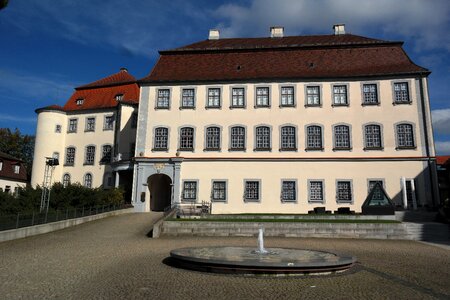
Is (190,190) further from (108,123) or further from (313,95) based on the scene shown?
(108,123)

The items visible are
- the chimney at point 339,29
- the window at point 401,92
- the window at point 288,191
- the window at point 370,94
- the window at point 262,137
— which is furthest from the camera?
the chimney at point 339,29

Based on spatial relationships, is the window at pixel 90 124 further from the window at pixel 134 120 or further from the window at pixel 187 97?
the window at pixel 187 97

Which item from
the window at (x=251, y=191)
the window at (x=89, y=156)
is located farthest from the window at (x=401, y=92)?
the window at (x=89, y=156)

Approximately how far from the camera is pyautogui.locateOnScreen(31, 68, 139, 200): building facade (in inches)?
1394

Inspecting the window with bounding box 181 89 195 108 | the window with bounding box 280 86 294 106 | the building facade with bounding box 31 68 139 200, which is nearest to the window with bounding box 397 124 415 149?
→ the window with bounding box 280 86 294 106

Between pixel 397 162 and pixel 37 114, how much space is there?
1315 inches

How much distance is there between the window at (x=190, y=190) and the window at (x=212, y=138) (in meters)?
2.95

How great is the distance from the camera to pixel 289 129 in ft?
93.2

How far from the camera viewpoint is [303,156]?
90.8ft

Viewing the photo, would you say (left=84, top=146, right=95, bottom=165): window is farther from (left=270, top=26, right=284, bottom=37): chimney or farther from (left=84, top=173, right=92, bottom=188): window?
(left=270, top=26, right=284, bottom=37): chimney

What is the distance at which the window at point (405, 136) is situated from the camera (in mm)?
27094

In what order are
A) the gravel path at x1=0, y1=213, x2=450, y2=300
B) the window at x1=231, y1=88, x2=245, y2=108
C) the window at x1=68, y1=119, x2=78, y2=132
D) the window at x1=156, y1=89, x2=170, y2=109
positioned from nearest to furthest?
the gravel path at x1=0, y1=213, x2=450, y2=300 < the window at x1=231, y1=88, x2=245, y2=108 < the window at x1=156, y1=89, x2=170, y2=109 < the window at x1=68, y1=119, x2=78, y2=132

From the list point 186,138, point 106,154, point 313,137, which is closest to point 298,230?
point 313,137

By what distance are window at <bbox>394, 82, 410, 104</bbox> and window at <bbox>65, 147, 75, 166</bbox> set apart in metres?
29.4
